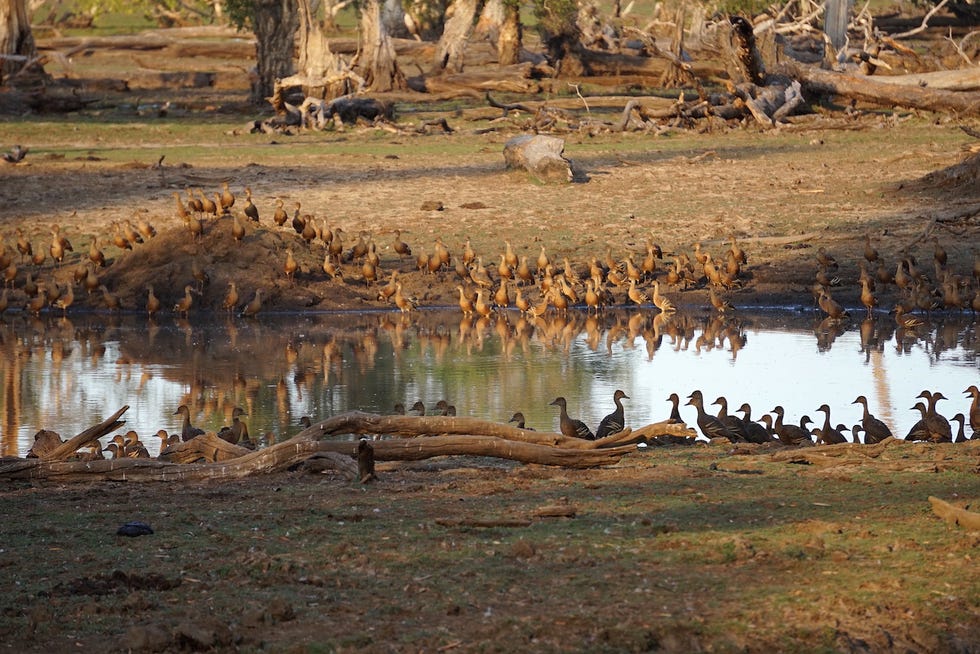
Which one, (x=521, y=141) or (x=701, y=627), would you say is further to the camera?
(x=521, y=141)

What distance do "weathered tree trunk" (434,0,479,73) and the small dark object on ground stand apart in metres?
37.9

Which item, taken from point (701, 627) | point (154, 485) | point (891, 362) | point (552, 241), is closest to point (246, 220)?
point (552, 241)

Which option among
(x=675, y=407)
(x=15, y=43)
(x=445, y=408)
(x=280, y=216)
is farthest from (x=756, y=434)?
(x=15, y=43)

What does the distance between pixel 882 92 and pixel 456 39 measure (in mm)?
15669

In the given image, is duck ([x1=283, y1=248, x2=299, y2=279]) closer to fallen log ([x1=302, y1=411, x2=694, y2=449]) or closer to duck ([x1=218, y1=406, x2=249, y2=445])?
duck ([x1=218, y1=406, x2=249, y2=445])

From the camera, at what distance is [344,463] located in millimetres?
8484

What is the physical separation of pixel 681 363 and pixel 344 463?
719 cm

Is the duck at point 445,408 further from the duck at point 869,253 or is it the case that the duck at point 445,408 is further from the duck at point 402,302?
the duck at point 869,253

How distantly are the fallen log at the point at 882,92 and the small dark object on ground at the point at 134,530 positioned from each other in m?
27.6

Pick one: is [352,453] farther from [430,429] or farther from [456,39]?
[456,39]

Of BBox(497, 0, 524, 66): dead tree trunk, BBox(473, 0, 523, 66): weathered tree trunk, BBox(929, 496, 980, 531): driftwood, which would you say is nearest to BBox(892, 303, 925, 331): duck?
BBox(929, 496, 980, 531): driftwood

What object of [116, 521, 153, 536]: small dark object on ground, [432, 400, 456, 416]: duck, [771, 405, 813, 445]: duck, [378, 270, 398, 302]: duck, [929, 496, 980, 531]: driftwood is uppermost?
[929, 496, 980, 531]: driftwood

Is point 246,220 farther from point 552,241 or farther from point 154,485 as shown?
point 154,485

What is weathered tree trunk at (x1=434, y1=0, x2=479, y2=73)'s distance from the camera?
44062mm
